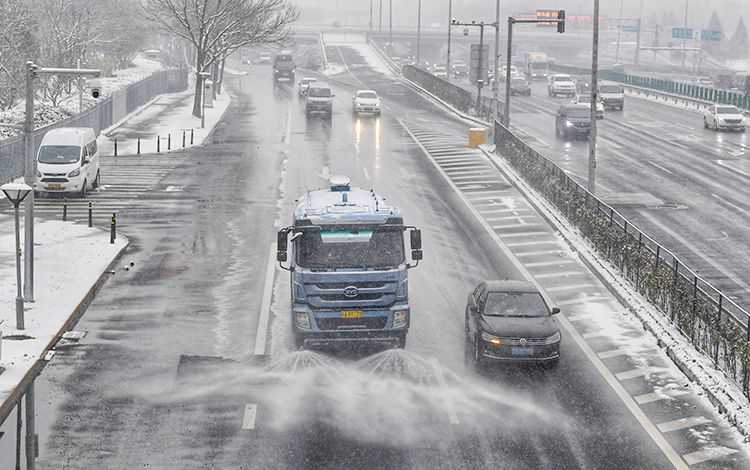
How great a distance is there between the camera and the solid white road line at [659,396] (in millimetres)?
21572

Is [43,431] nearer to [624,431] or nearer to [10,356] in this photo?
[10,356]

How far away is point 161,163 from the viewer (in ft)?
180

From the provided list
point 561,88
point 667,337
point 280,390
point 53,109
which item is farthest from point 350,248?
point 561,88

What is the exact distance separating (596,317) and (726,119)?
162ft

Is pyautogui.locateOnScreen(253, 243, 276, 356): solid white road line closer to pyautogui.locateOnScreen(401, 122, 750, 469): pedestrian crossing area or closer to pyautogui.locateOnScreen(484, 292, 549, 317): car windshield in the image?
pyautogui.locateOnScreen(484, 292, 549, 317): car windshield

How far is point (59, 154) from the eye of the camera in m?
44.2

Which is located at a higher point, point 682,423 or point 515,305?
point 515,305

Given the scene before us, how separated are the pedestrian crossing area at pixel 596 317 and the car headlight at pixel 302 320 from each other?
620 cm

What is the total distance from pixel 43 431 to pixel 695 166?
140 ft

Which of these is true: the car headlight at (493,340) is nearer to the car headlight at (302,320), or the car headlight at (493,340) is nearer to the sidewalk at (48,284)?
the car headlight at (302,320)

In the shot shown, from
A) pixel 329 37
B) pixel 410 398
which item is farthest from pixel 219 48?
pixel 329 37

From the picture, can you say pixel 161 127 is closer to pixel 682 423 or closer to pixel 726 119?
pixel 726 119

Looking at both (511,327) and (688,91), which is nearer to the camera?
(511,327)

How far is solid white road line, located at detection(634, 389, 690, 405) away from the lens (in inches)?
849
